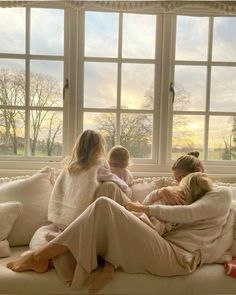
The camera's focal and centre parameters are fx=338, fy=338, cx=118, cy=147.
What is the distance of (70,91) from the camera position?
105 inches

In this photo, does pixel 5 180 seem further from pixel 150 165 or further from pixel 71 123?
pixel 150 165

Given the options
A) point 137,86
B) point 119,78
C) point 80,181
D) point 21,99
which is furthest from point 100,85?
point 80,181

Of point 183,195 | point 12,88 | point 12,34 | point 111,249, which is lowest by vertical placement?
point 111,249

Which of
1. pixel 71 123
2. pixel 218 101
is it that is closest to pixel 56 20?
pixel 71 123

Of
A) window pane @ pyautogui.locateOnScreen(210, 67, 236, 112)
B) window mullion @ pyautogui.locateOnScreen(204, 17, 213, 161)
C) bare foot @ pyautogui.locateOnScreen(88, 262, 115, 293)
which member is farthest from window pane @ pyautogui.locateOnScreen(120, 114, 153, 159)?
bare foot @ pyautogui.locateOnScreen(88, 262, 115, 293)

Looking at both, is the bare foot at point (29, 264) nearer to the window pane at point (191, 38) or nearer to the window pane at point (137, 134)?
the window pane at point (137, 134)

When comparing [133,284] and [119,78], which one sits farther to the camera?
[119,78]

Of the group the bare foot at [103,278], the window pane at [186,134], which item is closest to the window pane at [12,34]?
the window pane at [186,134]

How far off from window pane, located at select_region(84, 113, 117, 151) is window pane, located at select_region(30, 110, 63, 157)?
0.22 metres

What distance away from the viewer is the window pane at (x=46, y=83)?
2.69m

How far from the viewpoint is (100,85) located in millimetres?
2729

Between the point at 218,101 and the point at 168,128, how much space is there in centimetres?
48

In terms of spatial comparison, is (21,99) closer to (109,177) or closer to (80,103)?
(80,103)

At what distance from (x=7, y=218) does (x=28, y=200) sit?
8.0 inches
